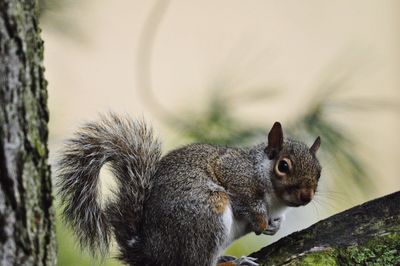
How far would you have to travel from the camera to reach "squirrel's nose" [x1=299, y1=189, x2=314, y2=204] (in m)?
1.46

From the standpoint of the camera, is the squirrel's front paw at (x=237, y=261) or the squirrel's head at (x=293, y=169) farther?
the squirrel's head at (x=293, y=169)

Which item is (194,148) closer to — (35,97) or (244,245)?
(244,245)

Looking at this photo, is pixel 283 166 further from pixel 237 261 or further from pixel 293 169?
pixel 237 261

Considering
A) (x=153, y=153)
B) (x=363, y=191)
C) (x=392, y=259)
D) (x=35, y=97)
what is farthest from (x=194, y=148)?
(x=35, y=97)

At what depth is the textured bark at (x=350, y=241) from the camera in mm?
1193

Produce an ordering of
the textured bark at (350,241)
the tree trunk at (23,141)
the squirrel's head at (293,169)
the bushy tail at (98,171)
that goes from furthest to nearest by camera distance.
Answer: the squirrel's head at (293,169) < the bushy tail at (98,171) < the textured bark at (350,241) < the tree trunk at (23,141)

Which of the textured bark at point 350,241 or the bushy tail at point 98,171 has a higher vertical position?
the bushy tail at point 98,171

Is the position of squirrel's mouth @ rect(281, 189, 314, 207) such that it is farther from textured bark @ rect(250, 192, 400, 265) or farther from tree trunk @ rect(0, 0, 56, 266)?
tree trunk @ rect(0, 0, 56, 266)

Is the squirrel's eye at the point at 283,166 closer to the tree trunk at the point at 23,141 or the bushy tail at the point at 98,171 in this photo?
the bushy tail at the point at 98,171

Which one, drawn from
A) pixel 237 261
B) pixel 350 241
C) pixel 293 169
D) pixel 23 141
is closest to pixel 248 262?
pixel 237 261

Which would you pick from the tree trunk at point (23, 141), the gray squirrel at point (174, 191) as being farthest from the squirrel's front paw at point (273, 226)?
the tree trunk at point (23, 141)

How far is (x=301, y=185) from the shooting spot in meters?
1.48

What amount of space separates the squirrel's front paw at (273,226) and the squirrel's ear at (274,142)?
14 centimetres

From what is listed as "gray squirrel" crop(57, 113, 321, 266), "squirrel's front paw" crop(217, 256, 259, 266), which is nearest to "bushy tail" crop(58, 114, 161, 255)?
"gray squirrel" crop(57, 113, 321, 266)
